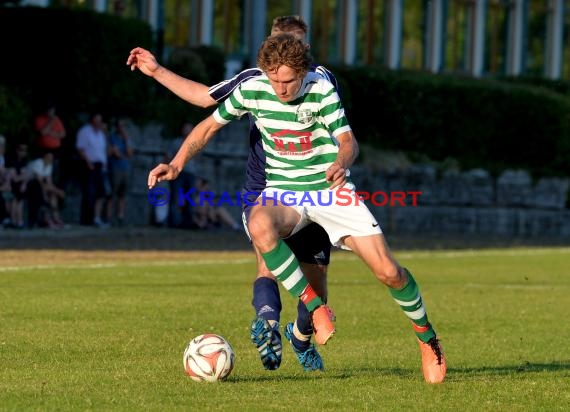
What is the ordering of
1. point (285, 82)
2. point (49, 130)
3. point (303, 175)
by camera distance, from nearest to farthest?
point (285, 82) → point (303, 175) → point (49, 130)

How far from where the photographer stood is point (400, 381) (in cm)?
905

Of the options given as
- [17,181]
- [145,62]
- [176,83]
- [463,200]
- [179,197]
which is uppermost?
[145,62]

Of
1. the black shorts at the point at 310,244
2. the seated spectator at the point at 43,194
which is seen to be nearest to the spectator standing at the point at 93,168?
the seated spectator at the point at 43,194

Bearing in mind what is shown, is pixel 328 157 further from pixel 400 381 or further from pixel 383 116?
pixel 383 116

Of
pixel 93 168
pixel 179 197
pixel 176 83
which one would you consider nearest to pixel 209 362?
pixel 176 83

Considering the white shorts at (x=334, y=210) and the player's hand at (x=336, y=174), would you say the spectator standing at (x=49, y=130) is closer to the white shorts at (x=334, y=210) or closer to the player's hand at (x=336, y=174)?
the white shorts at (x=334, y=210)

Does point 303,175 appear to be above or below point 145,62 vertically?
below

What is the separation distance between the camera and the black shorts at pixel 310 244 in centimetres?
979

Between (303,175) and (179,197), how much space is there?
19.6 metres

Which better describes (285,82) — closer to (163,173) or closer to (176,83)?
(163,173)

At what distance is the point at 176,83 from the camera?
9734 mm

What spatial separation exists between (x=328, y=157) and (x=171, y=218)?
19.9m

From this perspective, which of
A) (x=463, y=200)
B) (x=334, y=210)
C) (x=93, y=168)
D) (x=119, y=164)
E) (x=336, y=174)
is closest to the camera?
(x=336, y=174)

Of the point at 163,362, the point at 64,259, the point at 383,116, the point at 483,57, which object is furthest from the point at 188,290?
the point at 483,57
